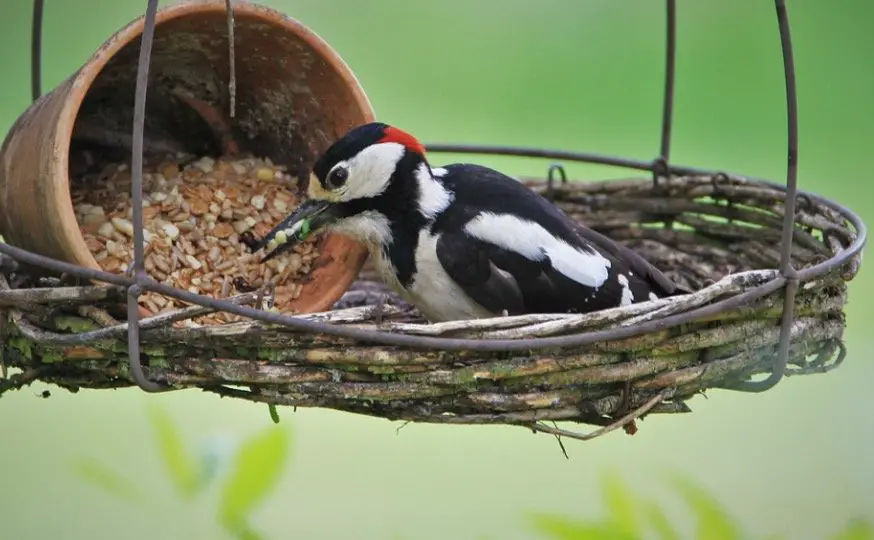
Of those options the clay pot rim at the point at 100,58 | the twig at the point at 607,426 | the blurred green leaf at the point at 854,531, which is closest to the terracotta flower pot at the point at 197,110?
the clay pot rim at the point at 100,58

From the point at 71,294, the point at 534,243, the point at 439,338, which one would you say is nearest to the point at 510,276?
the point at 534,243

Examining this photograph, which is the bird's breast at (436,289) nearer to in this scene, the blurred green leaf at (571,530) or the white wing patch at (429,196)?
the white wing patch at (429,196)

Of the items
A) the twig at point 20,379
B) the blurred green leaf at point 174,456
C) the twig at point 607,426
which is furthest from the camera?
the twig at point 20,379

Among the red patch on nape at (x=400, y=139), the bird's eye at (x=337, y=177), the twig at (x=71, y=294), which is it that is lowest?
the twig at (x=71, y=294)

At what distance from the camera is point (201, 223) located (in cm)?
237

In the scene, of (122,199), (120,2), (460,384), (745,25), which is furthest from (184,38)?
(745,25)

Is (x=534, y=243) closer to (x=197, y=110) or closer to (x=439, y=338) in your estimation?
(x=439, y=338)

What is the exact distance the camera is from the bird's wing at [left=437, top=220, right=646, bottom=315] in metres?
2.15

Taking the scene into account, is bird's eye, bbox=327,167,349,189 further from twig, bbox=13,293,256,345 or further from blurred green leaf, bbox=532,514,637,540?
blurred green leaf, bbox=532,514,637,540

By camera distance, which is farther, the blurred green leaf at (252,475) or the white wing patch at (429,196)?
the white wing patch at (429,196)

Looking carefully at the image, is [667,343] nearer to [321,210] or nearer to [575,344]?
[575,344]

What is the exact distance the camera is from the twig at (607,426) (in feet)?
5.94

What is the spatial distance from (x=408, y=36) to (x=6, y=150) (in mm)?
4417

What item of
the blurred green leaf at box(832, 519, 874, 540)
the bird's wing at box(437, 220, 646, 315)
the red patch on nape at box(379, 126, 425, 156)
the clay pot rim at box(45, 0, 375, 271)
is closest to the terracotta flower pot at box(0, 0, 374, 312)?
the clay pot rim at box(45, 0, 375, 271)
